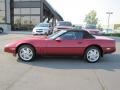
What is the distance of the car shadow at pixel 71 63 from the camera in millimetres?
8664

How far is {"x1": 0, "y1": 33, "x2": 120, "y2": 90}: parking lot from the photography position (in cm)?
616

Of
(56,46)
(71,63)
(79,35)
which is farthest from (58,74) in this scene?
(79,35)

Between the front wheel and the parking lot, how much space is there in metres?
0.24

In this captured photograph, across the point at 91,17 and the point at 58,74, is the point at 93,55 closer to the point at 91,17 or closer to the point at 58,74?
the point at 58,74

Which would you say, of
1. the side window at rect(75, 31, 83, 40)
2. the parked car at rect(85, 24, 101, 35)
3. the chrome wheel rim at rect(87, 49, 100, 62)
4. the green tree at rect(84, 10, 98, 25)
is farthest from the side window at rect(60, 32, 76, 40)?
the green tree at rect(84, 10, 98, 25)

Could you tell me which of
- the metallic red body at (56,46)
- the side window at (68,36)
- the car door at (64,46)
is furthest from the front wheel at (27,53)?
the side window at (68,36)

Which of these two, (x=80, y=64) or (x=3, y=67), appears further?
(x=80, y=64)

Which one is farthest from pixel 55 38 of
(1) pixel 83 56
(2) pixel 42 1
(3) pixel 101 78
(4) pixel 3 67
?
(2) pixel 42 1

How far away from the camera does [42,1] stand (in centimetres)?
4306

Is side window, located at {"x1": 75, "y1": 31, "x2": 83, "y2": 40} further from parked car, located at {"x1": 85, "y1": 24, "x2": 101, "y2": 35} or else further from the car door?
parked car, located at {"x1": 85, "y1": 24, "x2": 101, "y2": 35}

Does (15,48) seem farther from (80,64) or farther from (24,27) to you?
(24,27)

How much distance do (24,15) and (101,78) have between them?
1493 inches

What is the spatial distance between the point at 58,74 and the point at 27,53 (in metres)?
2.50

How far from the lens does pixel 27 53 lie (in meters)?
9.54
